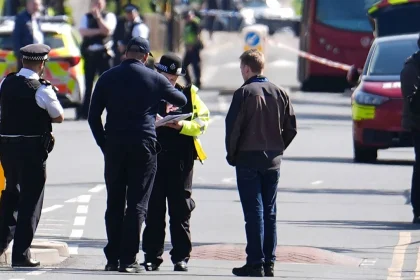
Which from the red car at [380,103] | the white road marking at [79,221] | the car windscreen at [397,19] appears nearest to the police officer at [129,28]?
the car windscreen at [397,19]

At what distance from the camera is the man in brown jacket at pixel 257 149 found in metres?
11.5

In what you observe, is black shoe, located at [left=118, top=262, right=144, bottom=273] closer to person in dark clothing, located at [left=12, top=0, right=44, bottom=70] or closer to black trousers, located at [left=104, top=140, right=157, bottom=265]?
black trousers, located at [left=104, top=140, right=157, bottom=265]

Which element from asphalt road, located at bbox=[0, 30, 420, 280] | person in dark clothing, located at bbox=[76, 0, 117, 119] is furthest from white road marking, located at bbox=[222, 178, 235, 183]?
person in dark clothing, located at bbox=[76, 0, 117, 119]

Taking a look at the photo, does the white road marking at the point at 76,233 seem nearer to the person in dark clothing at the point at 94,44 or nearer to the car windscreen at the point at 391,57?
the car windscreen at the point at 391,57

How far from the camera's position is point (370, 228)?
14.8 m

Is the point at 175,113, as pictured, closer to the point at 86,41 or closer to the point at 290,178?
the point at 290,178

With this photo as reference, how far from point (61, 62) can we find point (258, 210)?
593 inches

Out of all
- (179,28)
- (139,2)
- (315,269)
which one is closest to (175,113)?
(315,269)

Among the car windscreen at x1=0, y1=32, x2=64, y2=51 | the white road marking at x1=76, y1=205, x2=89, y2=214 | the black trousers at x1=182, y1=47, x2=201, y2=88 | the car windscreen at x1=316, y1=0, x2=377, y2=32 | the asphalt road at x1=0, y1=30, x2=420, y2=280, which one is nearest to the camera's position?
the asphalt road at x1=0, y1=30, x2=420, y2=280

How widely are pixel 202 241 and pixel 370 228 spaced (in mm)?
1888

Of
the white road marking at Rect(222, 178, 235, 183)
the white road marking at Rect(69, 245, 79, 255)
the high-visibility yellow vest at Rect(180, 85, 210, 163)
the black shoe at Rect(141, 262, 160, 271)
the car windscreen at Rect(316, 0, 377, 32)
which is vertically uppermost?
the high-visibility yellow vest at Rect(180, 85, 210, 163)

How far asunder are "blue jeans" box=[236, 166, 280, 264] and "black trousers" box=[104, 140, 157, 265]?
0.68 meters

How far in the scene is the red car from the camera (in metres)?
20.5

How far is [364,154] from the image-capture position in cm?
2138
